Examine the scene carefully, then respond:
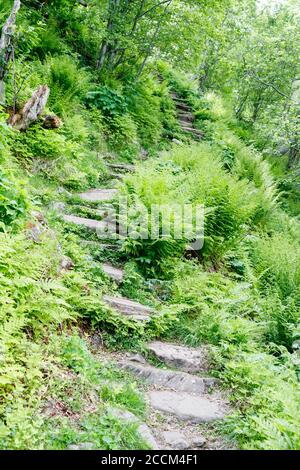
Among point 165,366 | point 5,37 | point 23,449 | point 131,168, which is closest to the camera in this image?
point 23,449

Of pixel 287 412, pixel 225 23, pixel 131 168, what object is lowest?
pixel 131 168

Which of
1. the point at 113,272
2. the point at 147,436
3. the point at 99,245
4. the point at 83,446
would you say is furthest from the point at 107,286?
the point at 83,446

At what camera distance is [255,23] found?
639 inches

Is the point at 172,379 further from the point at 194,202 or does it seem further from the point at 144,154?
the point at 144,154

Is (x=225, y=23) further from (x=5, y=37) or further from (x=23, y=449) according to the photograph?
(x=23, y=449)

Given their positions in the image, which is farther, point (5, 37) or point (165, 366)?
point (5, 37)

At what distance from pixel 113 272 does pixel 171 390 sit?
1743mm

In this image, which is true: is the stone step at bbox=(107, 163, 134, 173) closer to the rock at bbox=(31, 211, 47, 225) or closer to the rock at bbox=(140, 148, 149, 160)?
the rock at bbox=(140, 148, 149, 160)

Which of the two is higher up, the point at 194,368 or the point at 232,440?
the point at 232,440

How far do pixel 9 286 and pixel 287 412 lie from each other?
7.71 feet

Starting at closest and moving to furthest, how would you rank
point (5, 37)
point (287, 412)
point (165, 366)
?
1. point (287, 412)
2. point (165, 366)
3. point (5, 37)

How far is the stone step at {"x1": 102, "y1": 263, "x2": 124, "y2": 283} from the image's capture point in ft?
16.1

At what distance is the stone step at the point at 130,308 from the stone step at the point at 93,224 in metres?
1.35
